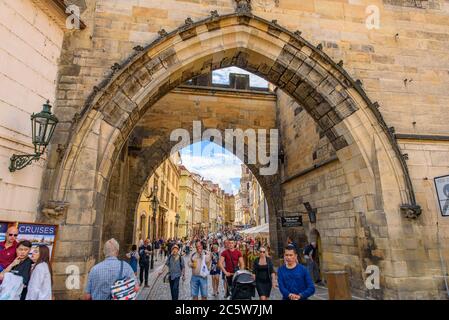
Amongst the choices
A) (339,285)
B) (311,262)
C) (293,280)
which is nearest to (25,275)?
(293,280)

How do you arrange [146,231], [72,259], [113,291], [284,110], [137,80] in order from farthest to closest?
[146,231], [284,110], [137,80], [72,259], [113,291]

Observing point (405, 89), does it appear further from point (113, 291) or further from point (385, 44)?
point (113, 291)

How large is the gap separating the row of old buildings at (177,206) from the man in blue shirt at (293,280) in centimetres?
870

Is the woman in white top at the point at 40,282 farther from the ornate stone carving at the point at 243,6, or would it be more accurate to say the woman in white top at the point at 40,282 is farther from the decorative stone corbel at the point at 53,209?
the ornate stone carving at the point at 243,6

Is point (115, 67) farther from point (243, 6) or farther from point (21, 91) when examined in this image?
point (243, 6)

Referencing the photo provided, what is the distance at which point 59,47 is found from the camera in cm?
508

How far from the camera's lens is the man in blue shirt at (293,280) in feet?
9.12

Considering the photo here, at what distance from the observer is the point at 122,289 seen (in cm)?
247

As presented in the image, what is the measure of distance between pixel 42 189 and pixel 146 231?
13046 mm

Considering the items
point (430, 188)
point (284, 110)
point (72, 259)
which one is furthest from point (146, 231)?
point (430, 188)

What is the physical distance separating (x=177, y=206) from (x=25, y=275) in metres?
28.6

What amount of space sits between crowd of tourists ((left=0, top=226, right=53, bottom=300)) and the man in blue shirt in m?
2.32

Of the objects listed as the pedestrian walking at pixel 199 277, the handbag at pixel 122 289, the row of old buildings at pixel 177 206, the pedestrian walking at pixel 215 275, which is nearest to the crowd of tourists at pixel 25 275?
the handbag at pixel 122 289

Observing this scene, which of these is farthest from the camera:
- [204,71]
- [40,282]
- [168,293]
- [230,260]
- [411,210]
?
[168,293]
